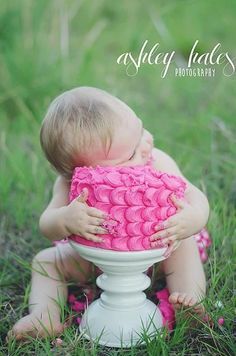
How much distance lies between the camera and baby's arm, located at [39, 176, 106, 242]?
6.51ft

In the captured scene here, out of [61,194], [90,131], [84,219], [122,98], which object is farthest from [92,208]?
[122,98]

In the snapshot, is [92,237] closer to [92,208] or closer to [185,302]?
[92,208]

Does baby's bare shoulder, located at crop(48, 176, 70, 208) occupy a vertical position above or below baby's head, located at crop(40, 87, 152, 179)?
below

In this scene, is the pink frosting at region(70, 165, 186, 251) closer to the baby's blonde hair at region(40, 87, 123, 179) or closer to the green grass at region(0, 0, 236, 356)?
the baby's blonde hair at region(40, 87, 123, 179)

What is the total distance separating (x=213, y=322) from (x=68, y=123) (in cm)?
72

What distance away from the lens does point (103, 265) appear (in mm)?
2029

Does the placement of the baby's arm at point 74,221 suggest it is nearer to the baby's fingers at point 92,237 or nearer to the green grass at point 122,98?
the baby's fingers at point 92,237

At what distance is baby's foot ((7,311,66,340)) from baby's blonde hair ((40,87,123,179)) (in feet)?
1.55

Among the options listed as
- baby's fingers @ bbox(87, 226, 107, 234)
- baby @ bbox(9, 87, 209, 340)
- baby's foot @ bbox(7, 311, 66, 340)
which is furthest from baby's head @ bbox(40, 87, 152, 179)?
baby's foot @ bbox(7, 311, 66, 340)

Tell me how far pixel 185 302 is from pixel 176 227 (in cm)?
26

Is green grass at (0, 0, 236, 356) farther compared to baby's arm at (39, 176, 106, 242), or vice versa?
green grass at (0, 0, 236, 356)

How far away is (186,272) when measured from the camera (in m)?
2.26

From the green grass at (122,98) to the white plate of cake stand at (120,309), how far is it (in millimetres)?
41

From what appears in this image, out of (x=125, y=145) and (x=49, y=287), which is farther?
(x=49, y=287)
